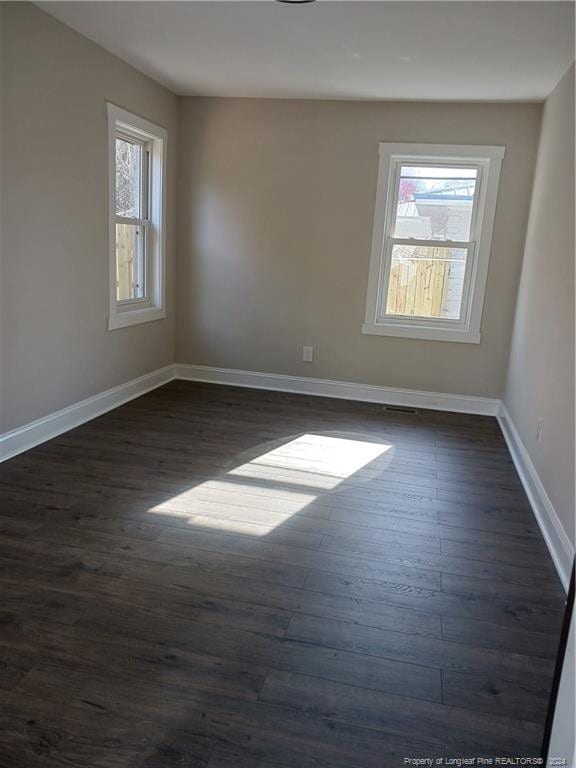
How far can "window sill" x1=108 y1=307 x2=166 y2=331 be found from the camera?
165 inches

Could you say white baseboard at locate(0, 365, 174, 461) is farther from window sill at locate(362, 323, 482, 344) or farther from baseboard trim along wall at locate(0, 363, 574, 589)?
window sill at locate(362, 323, 482, 344)

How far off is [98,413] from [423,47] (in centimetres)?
316

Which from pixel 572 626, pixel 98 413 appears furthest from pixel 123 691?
pixel 98 413

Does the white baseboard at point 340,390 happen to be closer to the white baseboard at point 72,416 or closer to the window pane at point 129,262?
the white baseboard at point 72,416

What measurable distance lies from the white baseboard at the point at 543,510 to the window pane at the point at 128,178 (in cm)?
335

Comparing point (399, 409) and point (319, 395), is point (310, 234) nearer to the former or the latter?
Answer: point (319, 395)

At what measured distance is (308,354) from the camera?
508 cm

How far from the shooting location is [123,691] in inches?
65.0

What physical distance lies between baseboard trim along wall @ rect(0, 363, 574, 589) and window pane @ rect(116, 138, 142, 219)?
1374 mm

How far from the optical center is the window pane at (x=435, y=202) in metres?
4.62

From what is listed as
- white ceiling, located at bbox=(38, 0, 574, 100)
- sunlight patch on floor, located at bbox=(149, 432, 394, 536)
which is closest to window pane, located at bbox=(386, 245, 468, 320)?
white ceiling, located at bbox=(38, 0, 574, 100)

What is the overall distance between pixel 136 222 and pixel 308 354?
1828mm

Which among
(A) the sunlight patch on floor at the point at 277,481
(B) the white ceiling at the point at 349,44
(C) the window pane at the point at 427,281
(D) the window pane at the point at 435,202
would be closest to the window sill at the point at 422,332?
(C) the window pane at the point at 427,281

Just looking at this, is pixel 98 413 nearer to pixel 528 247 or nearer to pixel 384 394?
pixel 384 394
